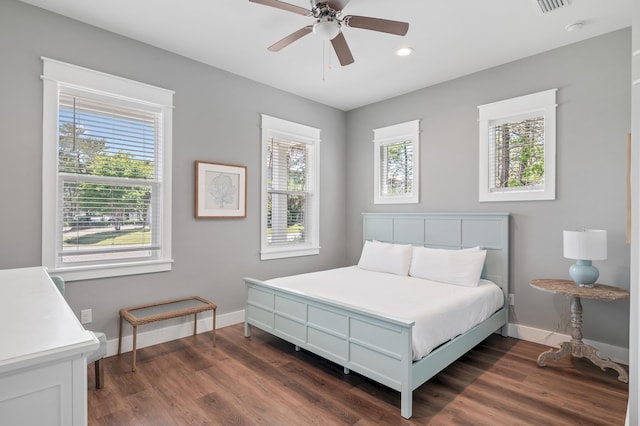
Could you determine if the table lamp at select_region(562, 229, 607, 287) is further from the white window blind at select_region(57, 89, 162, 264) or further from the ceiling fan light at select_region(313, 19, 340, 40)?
the white window blind at select_region(57, 89, 162, 264)

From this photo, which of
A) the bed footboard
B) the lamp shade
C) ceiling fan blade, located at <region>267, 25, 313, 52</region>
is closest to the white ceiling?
ceiling fan blade, located at <region>267, 25, 313, 52</region>

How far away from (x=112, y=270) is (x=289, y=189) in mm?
2341

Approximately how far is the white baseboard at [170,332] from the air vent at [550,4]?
413 centimetres

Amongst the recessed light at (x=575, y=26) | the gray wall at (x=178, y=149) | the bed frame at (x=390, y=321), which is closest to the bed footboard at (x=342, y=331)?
the bed frame at (x=390, y=321)

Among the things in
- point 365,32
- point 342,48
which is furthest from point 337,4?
point 365,32

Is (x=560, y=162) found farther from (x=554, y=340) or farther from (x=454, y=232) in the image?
(x=554, y=340)

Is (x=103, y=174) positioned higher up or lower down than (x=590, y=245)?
higher up

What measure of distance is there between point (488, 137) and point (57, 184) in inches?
169

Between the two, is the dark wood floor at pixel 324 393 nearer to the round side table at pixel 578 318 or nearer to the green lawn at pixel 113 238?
the round side table at pixel 578 318

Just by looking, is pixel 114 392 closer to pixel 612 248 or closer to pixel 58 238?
pixel 58 238

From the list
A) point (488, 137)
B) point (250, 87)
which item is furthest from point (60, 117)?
point (488, 137)

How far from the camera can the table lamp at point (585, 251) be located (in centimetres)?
272

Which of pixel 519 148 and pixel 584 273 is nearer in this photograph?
pixel 584 273

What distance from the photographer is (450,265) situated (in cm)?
354
